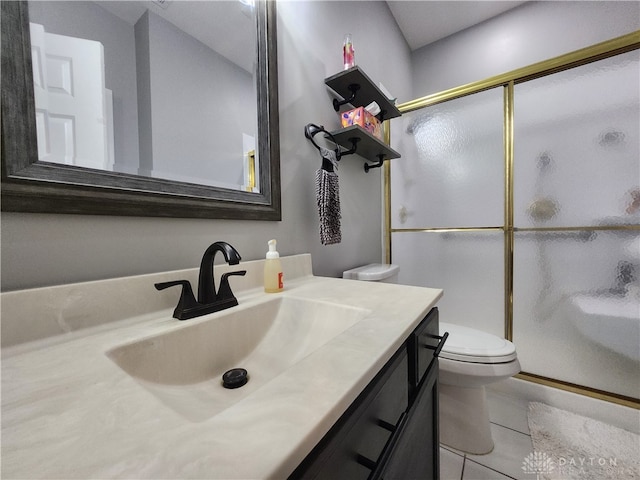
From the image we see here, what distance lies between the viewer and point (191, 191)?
65 centimetres

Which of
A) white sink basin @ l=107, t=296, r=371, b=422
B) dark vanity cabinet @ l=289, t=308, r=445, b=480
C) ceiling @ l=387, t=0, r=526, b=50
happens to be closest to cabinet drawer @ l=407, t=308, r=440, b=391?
dark vanity cabinet @ l=289, t=308, r=445, b=480

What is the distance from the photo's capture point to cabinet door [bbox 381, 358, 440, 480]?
0.45 meters

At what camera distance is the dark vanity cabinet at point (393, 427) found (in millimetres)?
281

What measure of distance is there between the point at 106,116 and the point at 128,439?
59 centimetres

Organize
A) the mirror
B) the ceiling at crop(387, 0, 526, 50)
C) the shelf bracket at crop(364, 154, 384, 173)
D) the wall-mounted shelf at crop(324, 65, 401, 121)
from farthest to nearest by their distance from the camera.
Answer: the ceiling at crop(387, 0, 526, 50) → the shelf bracket at crop(364, 154, 384, 173) → the wall-mounted shelf at crop(324, 65, 401, 121) → the mirror

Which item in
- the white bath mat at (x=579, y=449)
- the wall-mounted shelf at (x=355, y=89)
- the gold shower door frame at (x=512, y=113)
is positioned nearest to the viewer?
the white bath mat at (x=579, y=449)

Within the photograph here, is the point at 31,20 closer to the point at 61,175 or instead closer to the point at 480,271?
Answer: the point at 61,175

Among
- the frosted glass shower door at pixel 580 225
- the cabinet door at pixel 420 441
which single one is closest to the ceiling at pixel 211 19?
the cabinet door at pixel 420 441

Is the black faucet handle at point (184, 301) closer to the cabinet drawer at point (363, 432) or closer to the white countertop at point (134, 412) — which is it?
the white countertop at point (134, 412)

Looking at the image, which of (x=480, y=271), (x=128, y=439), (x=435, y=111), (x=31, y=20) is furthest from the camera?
(x=435, y=111)

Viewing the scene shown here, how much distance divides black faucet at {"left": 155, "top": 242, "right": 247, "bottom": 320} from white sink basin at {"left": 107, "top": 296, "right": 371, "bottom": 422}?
0.09 feet

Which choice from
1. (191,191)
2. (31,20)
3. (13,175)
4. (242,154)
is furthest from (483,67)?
(13,175)

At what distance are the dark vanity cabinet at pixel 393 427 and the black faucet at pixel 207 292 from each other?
340 mm

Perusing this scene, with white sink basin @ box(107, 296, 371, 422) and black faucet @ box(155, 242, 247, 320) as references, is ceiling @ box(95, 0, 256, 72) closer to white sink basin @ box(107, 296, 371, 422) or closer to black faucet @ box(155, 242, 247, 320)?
black faucet @ box(155, 242, 247, 320)
